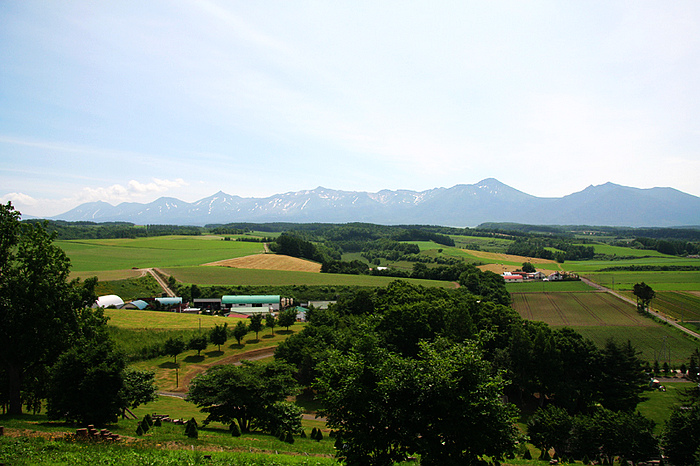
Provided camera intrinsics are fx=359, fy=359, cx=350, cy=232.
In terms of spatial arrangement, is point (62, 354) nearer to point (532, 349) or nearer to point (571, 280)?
point (532, 349)

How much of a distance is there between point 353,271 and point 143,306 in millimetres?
53000

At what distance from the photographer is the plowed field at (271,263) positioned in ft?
319

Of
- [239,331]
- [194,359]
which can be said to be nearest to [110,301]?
[194,359]

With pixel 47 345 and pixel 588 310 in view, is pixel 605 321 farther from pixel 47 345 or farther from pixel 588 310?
pixel 47 345

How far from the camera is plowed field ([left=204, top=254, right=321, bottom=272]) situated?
97.1 m

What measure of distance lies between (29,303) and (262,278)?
69046 mm

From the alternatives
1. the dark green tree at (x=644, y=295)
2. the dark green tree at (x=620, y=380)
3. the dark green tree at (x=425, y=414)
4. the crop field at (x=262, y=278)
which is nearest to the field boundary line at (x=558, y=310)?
the dark green tree at (x=644, y=295)

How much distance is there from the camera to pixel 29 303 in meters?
17.0

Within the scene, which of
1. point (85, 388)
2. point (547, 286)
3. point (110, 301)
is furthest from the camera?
point (547, 286)

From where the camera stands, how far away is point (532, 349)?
34406 mm

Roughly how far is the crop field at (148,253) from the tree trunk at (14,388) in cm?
7573

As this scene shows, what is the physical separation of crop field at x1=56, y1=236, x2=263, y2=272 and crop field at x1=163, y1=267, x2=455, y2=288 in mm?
11724

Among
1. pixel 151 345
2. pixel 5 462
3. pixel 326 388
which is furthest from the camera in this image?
pixel 151 345

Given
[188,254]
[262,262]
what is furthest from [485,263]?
[188,254]
